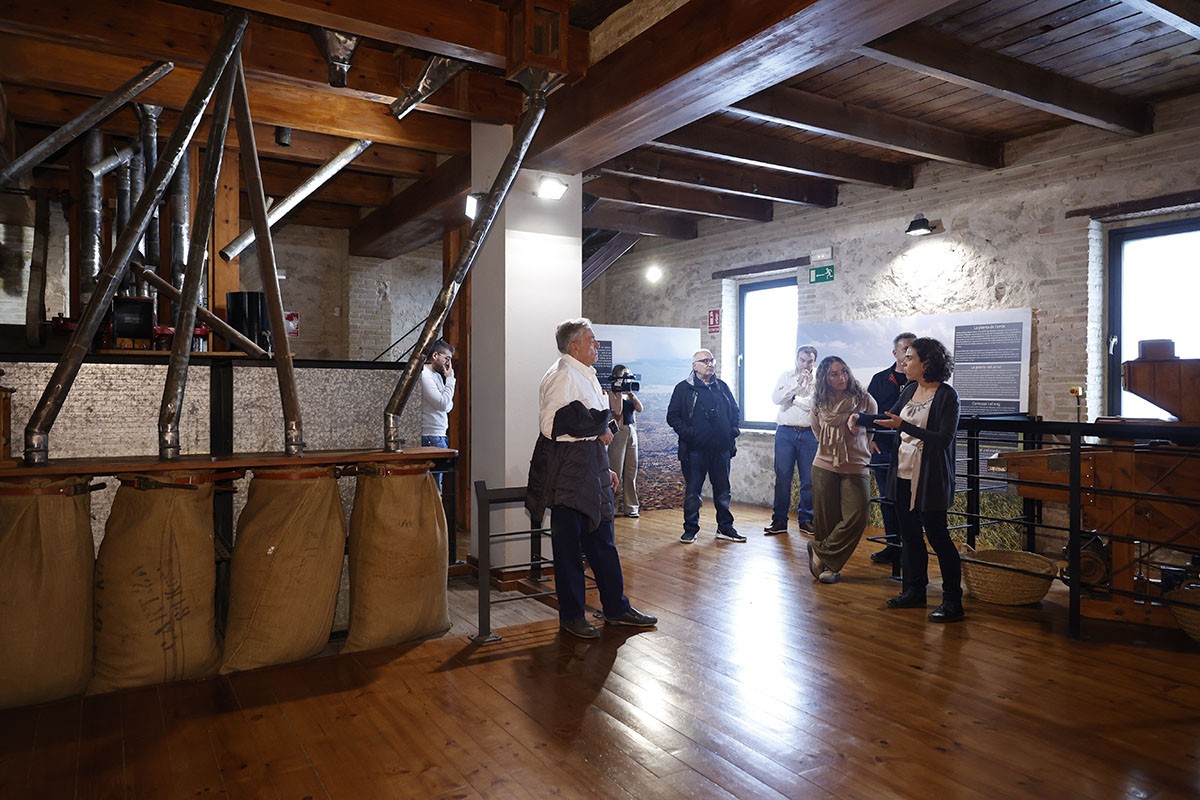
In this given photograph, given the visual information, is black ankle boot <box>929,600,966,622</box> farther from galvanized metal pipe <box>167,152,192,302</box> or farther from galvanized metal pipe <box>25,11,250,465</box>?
galvanized metal pipe <box>167,152,192,302</box>

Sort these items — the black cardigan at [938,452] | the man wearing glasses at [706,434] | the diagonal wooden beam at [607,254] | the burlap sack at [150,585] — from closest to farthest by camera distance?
the burlap sack at [150,585] → the black cardigan at [938,452] → the man wearing glasses at [706,434] → the diagonal wooden beam at [607,254]

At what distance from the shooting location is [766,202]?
823cm

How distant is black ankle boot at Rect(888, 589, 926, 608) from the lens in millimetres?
4418

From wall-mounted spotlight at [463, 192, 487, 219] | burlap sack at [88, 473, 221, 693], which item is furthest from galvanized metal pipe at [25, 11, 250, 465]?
wall-mounted spotlight at [463, 192, 487, 219]

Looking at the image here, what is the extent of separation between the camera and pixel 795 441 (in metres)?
6.99

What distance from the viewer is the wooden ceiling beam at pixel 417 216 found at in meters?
6.30

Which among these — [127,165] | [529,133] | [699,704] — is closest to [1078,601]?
[699,704]

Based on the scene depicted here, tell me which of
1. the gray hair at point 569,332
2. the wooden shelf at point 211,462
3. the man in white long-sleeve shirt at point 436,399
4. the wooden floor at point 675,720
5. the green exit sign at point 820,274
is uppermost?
the green exit sign at point 820,274

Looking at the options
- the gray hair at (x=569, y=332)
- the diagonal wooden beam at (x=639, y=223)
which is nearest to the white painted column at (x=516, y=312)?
the gray hair at (x=569, y=332)

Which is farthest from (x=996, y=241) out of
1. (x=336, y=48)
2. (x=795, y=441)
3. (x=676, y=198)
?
(x=336, y=48)

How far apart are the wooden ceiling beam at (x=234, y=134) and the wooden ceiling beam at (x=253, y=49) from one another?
2.97 ft

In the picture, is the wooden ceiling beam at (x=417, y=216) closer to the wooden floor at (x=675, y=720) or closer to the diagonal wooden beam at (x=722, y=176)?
the diagonal wooden beam at (x=722, y=176)

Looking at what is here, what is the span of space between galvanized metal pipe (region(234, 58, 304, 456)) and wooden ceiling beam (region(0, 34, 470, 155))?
4.61ft

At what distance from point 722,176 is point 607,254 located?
2.60 m
